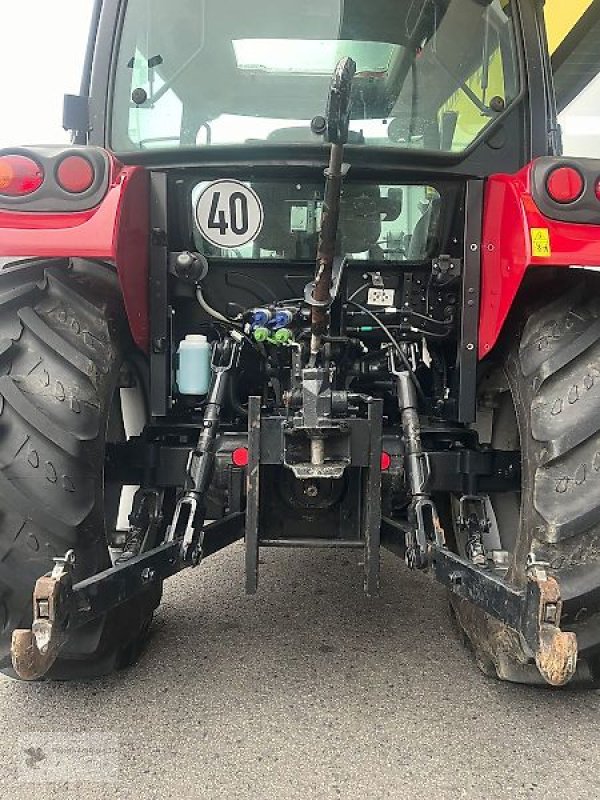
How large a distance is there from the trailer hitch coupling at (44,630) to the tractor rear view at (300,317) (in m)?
0.06

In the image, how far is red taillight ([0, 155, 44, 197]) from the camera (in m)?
2.05

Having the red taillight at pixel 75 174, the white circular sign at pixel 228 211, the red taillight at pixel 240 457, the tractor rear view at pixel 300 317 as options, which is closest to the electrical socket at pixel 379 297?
the tractor rear view at pixel 300 317

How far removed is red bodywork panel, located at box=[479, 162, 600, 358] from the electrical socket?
0.35 meters

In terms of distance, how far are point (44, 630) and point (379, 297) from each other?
5.16ft

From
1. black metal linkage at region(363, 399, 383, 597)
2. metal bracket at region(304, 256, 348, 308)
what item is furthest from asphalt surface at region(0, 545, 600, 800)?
metal bracket at region(304, 256, 348, 308)

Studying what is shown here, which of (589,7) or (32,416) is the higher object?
(589,7)

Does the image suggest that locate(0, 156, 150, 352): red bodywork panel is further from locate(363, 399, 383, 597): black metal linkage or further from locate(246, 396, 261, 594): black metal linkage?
locate(363, 399, 383, 597): black metal linkage

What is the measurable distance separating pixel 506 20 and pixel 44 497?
2.28m

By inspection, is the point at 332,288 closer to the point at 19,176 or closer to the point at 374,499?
the point at 374,499

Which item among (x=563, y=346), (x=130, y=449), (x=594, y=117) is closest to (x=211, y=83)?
(x=130, y=449)

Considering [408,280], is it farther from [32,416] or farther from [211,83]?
[32,416]

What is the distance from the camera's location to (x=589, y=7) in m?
6.08

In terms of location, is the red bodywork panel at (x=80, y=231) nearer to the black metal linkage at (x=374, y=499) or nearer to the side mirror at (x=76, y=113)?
the side mirror at (x=76, y=113)

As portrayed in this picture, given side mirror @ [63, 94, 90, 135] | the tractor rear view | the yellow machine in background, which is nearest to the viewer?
the tractor rear view
